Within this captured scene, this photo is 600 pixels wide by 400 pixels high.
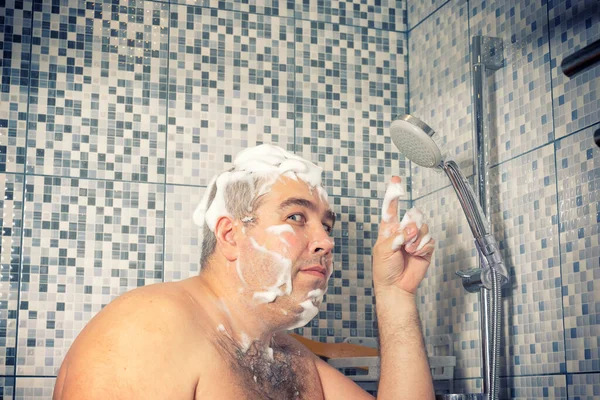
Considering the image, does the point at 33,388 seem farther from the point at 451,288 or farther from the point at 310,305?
the point at 451,288

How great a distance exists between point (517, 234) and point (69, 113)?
117 cm

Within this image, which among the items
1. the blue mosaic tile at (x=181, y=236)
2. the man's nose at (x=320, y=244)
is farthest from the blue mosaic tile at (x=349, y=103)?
the man's nose at (x=320, y=244)

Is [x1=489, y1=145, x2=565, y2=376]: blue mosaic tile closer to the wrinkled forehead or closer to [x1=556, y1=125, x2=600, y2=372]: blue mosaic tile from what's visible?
[x1=556, y1=125, x2=600, y2=372]: blue mosaic tile

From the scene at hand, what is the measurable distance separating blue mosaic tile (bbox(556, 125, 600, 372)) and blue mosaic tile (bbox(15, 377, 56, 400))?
3.94ft

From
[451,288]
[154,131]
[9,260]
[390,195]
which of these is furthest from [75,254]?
[451,288]

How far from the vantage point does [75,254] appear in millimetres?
1963

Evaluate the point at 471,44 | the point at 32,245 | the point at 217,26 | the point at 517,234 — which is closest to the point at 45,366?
the point at 32,245

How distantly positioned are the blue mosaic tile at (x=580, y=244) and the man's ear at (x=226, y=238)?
0.68m

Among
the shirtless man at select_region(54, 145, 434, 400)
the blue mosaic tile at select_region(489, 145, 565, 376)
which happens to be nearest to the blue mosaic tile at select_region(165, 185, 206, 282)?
the shirtless man at select_region(54, 145, 434, 400)

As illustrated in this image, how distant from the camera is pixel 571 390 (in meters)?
1.55

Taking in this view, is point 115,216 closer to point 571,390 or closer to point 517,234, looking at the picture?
point 517,234

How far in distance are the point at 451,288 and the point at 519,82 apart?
557 mm

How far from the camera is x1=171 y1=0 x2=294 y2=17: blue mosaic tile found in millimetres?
2188

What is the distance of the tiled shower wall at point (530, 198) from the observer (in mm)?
1540
